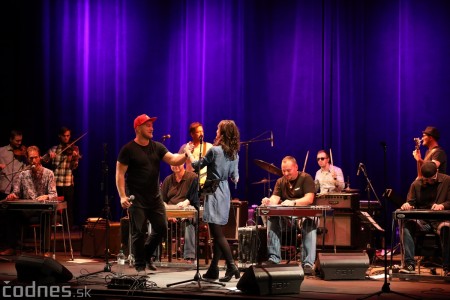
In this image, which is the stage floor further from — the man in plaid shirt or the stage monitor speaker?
the man in plaid shirt

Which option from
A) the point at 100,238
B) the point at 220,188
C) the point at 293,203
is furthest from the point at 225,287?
the point at 100,238

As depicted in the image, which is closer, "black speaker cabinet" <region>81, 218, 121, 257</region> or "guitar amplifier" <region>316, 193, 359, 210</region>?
"guitar amplifier" <region>316, 193, 359, 210</region>

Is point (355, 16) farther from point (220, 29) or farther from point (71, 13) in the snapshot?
point (71, 13)

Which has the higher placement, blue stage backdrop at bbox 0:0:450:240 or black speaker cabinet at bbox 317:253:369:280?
blue stage backdrop at bbox 0:0:450:240

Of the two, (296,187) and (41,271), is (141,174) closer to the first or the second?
(41,271)

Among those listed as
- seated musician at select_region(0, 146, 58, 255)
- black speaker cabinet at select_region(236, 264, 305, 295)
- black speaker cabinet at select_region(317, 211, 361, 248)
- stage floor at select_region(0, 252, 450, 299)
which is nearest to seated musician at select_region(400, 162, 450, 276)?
stage floor at select_region(0, 252, 450, 299)

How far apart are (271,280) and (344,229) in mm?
3279

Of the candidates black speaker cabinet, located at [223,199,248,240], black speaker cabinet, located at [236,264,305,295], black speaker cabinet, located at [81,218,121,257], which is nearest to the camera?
black speaker cabinet, located at [236,264,305,295]

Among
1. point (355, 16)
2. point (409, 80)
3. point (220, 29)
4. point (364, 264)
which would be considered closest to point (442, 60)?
point (409, 80)

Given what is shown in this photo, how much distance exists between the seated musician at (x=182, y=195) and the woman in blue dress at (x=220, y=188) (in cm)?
159

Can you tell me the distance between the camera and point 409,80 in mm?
11867

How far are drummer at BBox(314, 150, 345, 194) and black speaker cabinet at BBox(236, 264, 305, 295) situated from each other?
4.00 meters

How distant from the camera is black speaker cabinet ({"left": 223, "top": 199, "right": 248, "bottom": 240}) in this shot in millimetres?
10273

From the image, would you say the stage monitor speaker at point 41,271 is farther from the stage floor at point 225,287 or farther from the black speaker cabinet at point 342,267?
the black speaker cabinet at point 342,267
